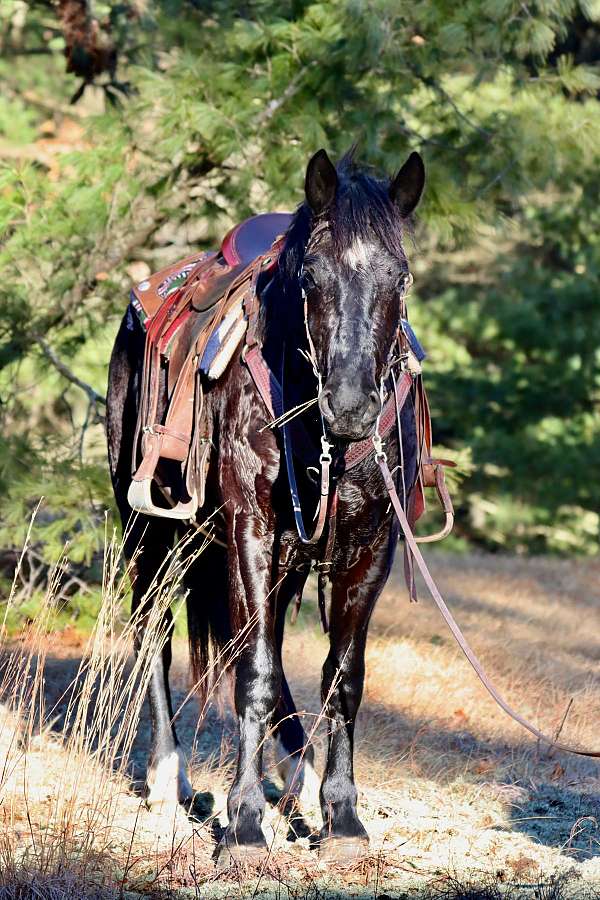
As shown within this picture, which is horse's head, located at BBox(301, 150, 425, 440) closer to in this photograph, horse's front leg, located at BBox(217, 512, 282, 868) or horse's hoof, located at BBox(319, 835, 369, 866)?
horse's front leg, located at BBox(217, 512, 282, 868)

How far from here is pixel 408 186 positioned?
12.5 ft

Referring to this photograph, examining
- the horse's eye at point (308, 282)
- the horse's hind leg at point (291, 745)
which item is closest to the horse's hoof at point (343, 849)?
the horse's hind leg at point (291, 745)

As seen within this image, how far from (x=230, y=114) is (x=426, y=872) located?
15.8ft

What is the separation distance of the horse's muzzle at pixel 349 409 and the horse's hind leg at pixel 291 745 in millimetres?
1299

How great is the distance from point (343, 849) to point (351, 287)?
1877mm

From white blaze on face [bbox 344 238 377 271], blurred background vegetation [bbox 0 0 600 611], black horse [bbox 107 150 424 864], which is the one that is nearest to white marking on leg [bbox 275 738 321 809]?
black horse [bbox 107 150 424 864]

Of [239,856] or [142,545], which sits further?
[142,545]

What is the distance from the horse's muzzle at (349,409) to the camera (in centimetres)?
329

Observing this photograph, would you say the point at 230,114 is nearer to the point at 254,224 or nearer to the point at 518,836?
the point at 254,224

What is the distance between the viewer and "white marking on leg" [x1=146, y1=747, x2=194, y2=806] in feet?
15.3

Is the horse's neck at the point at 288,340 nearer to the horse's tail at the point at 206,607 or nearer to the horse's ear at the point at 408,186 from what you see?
Result: the horse's ear at the point at 408,186

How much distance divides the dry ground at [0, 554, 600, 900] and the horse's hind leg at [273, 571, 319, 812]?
10 centimetres

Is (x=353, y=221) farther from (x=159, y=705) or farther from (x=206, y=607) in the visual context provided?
(x=159, y=705)

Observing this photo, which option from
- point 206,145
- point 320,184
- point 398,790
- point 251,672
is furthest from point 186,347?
point 206,145
